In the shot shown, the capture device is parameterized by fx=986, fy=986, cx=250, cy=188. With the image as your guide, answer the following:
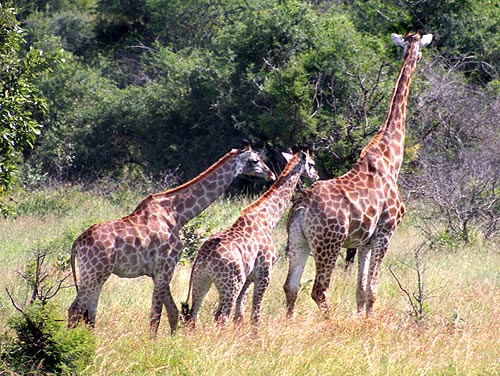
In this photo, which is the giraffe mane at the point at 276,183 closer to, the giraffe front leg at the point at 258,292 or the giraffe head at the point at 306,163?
the giraffe head at the point at 306,163

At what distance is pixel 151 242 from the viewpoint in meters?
8.60

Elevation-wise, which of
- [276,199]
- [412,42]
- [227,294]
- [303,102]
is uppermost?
[412,42]

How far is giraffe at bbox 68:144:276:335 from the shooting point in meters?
8.26

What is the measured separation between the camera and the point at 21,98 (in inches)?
345

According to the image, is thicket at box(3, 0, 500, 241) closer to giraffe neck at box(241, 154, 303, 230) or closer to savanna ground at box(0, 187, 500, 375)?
savanna ground at box(0, 187, 500, 375)

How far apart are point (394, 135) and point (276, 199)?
63.1 inches

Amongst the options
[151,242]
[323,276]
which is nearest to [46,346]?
[151,242]

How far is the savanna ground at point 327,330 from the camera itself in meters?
7.69

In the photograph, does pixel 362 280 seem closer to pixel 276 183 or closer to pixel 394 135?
pixel 276 183

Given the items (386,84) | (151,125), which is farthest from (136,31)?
(386,84)

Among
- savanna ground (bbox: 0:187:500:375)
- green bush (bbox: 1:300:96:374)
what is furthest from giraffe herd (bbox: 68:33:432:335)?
green bush (bbox: 1:300:96:374)

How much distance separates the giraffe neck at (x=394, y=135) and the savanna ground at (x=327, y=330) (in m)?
1.47

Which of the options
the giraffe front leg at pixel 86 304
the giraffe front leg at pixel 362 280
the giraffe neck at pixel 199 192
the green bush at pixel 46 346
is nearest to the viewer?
the green bush at pixel 46 346

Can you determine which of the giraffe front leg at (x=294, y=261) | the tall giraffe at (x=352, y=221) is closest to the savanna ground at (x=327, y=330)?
the giraffe front leg at (x=294, y=261)
